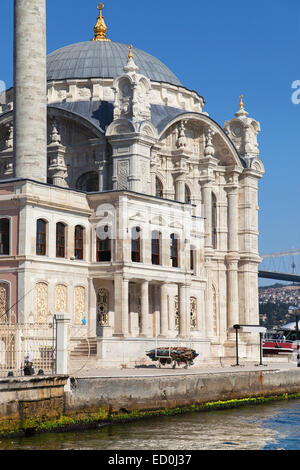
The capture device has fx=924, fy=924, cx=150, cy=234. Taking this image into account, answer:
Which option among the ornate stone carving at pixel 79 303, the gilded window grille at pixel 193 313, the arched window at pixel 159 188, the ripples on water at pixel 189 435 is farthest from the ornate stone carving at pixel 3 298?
the arched window at pixel 159 188

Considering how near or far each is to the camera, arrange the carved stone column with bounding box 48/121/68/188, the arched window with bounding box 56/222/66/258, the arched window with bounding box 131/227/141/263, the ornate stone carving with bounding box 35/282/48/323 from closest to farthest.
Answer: the ornate stone carving with bounding box 35/282/48/323 < the arched window with bounding box 56/222/66/258 < the arched window with bounding box 131/227/141/263 < the carved stone column with bounding box 48/121/68/188

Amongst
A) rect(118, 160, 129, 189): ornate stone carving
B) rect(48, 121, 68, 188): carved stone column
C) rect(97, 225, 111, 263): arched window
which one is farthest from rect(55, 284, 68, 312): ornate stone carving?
rect(48, 121, 68, 188): carved stone column

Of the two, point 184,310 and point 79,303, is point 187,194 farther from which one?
point 79,303

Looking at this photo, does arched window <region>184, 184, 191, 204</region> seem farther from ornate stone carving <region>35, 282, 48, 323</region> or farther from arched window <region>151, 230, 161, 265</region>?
ornate stone carving <region>35, 282, 48, 323</region>

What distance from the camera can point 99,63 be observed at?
5588 cm

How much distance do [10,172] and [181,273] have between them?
12692 mm

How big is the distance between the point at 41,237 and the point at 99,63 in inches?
754

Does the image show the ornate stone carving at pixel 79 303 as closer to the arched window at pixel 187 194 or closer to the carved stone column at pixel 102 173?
the carved stone column at pixel 102 173

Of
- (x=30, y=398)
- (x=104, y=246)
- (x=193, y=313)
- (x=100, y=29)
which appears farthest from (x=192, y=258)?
(x=30, y=398)

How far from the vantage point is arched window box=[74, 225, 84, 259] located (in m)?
42.3

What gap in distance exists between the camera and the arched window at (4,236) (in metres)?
39.5

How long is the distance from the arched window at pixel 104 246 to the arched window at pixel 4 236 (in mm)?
4923

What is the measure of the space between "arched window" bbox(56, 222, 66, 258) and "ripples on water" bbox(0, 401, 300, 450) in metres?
12.3
